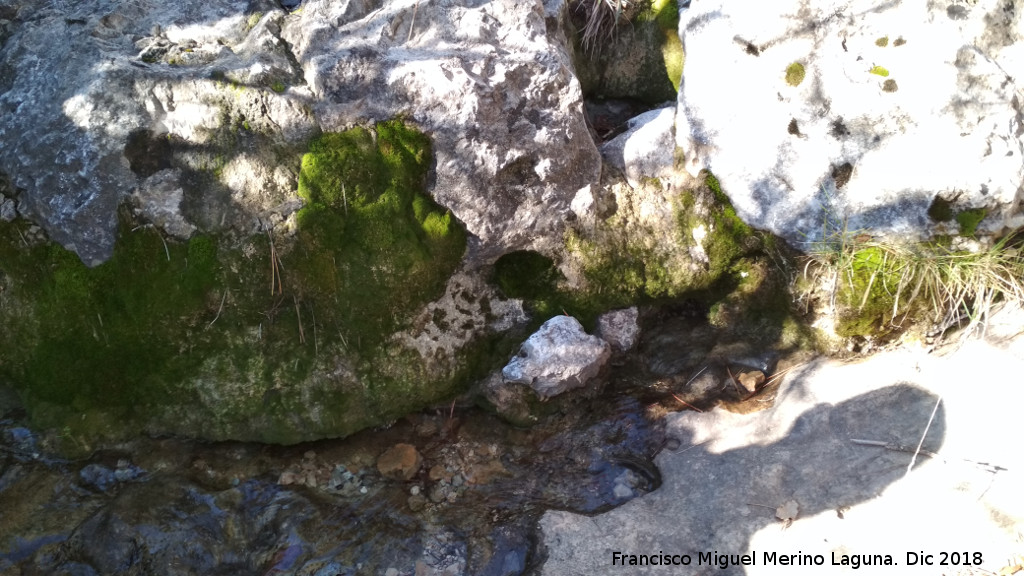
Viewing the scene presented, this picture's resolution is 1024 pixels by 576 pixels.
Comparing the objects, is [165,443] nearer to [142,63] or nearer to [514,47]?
[142,63]

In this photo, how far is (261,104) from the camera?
352 centimetres

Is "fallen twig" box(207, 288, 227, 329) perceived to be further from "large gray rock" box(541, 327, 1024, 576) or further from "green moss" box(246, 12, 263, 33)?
"large gray rock" box(541, 327, 1024, 576)

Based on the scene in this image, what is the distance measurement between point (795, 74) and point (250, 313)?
3.39 meters

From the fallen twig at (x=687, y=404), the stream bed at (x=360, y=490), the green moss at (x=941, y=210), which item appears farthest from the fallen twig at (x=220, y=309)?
the green moss at (x=941, y=210)

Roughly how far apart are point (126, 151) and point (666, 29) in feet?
11.8

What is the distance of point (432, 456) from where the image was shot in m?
3.95

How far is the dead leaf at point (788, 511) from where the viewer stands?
128 inches

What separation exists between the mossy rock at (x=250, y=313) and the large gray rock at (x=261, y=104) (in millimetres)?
140

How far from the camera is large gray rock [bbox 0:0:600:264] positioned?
340cm

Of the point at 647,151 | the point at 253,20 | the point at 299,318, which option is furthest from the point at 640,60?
the point at 299,318

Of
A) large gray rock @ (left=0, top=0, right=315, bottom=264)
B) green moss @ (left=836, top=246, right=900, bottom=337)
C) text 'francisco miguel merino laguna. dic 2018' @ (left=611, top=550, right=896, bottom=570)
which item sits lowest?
text 'francisco miguel merino laguna. dic 2018' @ (left=611, top=550, right=896, bottom=570)

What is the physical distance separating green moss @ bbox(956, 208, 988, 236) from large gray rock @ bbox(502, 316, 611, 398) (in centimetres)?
207

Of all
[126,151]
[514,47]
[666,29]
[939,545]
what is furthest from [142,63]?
[939,545]

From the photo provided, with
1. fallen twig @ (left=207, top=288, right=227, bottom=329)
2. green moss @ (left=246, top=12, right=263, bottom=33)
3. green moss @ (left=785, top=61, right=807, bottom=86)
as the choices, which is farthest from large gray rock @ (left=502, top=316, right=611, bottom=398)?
green moss @ (left=246, top=12, right=263, bottom=33)
